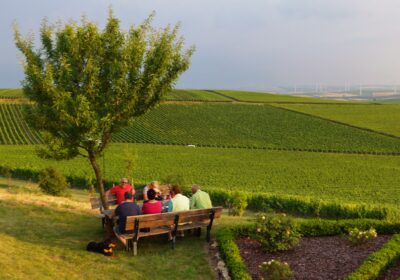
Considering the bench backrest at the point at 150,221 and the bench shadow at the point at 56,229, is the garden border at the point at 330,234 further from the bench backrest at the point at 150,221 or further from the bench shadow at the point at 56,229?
the bench backrest at the point at 150,221

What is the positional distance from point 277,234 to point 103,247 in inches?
161

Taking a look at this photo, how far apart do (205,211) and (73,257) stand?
11.3 ft

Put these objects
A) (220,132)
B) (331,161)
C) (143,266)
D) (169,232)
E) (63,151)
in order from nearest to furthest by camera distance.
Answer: (143,266), (169,232), (63,151), (331,161), (220,132)

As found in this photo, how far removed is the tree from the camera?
11484mm

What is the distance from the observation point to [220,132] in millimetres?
63562

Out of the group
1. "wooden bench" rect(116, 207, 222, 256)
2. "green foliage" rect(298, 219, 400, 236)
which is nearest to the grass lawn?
"wooden bench" rect(116, 207, 222, 256)

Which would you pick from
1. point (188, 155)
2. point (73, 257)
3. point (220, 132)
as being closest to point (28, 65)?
point (73, 257)

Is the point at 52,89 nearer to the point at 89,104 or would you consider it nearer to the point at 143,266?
the point at 89,104

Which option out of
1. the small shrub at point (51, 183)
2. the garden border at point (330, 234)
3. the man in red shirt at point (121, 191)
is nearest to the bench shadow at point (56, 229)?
the man in red shirt at point (121, 191)

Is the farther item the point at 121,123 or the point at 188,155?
the point at 188,155

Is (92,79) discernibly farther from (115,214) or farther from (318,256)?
(318,256)

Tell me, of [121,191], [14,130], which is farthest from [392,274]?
[14,130]

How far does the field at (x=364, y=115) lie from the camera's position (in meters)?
67.7

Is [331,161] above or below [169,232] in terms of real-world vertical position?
below
